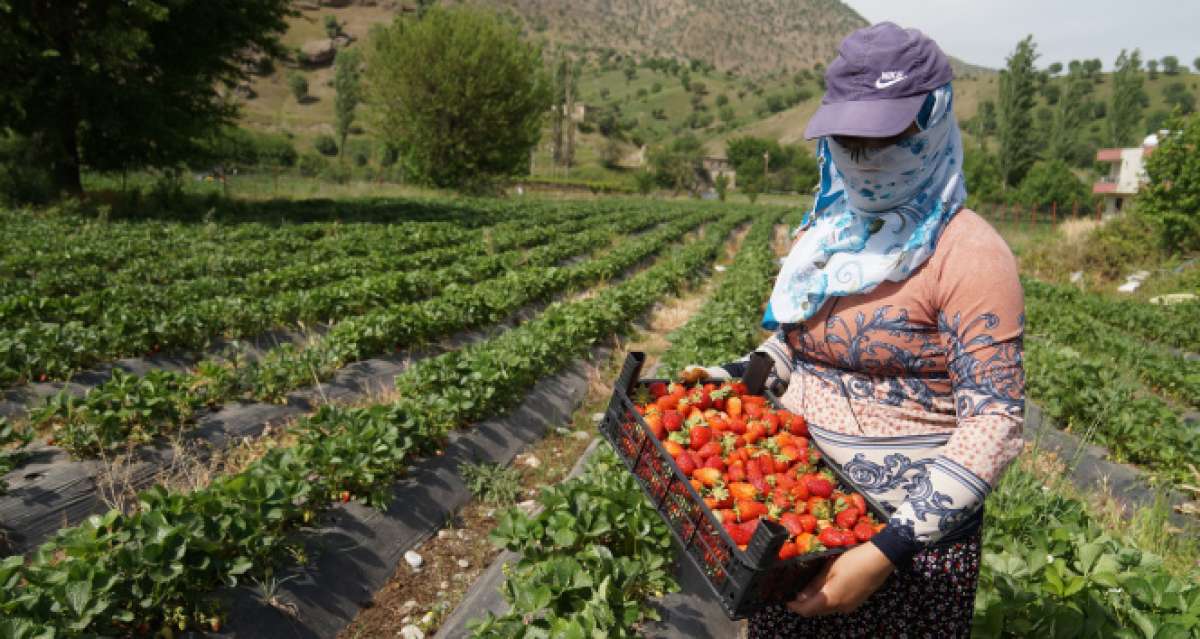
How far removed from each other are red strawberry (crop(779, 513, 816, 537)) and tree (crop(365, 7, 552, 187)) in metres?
37.0

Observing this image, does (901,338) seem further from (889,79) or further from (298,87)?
(298,87)

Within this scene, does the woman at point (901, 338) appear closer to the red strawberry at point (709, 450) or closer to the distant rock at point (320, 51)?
the red strawberry at point (709, 450)

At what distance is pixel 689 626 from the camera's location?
3.14 meters

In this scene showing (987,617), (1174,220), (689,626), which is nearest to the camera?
(987,617)

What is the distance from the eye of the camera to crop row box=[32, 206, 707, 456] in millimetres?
4352

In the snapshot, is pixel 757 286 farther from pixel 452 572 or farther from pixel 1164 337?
pixel 452 572

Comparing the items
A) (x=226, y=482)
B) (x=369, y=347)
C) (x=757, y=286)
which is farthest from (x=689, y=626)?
(x=757, y=286)

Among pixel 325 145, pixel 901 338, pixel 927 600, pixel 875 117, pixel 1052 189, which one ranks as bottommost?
pixel 927 600

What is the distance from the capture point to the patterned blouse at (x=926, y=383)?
1513 millimetres

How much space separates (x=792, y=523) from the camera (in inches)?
67.9

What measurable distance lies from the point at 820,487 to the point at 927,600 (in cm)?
41

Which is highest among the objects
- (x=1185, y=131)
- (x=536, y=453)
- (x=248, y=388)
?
(x=1185, y=131)

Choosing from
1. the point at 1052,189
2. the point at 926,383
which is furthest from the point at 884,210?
the point at 1052,189

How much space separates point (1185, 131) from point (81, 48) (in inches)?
1155
